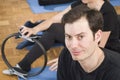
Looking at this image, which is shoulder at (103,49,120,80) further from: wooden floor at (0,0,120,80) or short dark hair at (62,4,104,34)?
wooden floor at (0,0,120,80)

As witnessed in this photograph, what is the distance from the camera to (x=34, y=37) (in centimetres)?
217

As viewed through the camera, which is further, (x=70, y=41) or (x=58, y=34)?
(x=58, y=34)

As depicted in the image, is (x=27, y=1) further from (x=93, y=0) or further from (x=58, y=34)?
(x=93, y=0)

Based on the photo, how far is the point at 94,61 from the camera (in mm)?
1303

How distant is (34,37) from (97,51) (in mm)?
932

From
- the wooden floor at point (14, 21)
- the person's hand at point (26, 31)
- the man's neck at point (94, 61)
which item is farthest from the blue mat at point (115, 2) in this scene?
the man's neck at point (94, 61)

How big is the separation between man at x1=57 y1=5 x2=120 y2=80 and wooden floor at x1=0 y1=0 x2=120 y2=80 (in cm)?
117

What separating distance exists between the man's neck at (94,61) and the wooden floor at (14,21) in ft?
3.78

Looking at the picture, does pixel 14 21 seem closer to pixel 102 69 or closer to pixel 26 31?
pixel 26 31

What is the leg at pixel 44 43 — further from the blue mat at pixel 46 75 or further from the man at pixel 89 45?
the man at pixel 89 45

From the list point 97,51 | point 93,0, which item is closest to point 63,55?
point 97,51

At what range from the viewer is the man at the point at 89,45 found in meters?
1.26

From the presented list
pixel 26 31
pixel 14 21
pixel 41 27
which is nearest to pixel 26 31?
pixel 26 31

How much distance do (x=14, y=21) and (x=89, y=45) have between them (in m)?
2.12
